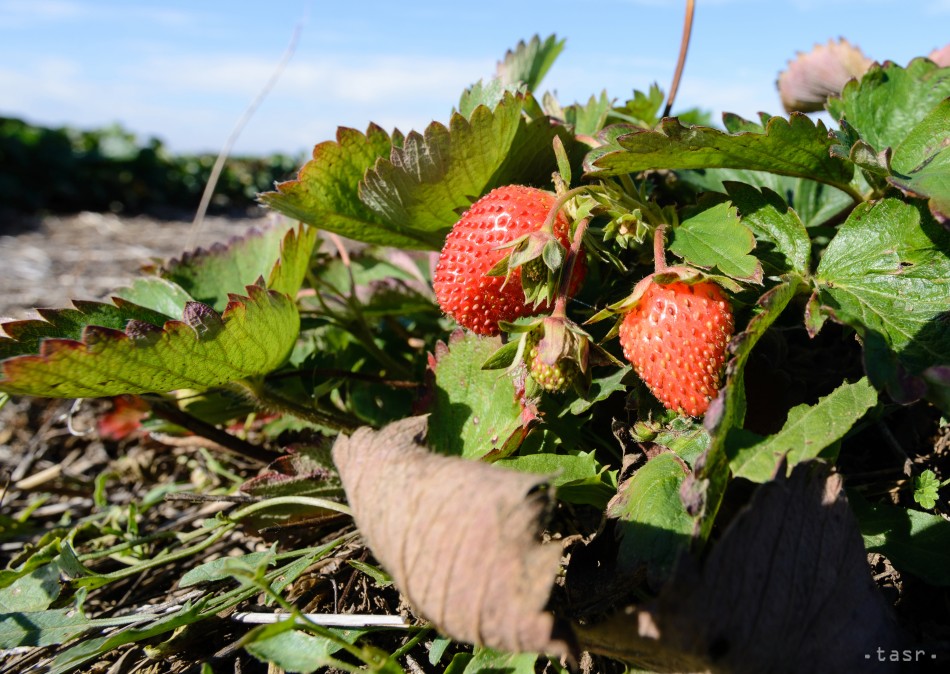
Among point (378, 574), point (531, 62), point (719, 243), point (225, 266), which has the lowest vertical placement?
point (378, 574)

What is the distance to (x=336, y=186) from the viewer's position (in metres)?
1.21

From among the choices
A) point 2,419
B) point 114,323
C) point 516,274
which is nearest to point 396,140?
point 516,274

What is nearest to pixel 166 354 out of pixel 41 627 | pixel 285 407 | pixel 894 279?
pixel 285 407

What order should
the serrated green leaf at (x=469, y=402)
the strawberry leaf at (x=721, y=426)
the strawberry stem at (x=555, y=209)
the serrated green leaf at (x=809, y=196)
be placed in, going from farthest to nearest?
the serrated green leaf at (x=809, y=196) → the serrated green leaf at (x=469, y=402) → the strawberry stem at (x=555, y=209) → the strawberry leaf at (x=721, y=426)

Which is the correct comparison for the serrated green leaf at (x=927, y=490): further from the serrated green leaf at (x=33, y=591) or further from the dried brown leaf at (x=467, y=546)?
the serrated green leaf at (x=33, y=591)

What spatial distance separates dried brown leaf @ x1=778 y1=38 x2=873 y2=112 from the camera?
1556 mm

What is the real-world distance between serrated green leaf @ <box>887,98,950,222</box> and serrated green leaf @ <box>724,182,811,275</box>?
131 millimetres

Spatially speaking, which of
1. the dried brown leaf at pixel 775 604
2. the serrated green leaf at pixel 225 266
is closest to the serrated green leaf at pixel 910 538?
the dried brown leaf at pixel 775 604

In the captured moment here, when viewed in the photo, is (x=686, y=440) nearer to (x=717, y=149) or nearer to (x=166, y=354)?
(x=717, y=149)

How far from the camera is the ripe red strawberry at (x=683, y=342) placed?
0.88 m

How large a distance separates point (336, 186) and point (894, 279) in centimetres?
80

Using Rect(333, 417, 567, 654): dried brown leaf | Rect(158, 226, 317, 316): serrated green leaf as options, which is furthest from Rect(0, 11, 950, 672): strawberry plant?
Rect(158, 226, 317, 316): serrated green leaf

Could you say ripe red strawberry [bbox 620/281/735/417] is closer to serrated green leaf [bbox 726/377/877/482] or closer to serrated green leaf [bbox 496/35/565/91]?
serrated green leaf [bbox 726/377/877/482]

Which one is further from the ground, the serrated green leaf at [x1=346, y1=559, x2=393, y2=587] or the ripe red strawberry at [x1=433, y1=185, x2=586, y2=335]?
the ripe red strawberry at [x1=433, y1=185, x2=586, y2=335]
